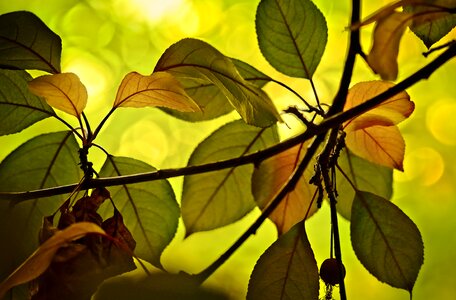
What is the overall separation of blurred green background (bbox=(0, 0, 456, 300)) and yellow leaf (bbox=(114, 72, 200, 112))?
1.39 feet

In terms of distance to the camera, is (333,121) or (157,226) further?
(157,226)

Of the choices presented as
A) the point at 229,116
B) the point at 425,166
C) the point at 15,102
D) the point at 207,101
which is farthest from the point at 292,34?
the point at 425,166

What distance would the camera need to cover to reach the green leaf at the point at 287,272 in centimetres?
34

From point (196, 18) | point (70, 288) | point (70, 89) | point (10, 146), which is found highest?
point (196, 18)

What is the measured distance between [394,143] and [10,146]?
1.49ft

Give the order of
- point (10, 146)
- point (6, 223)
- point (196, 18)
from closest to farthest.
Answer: point (6, 223), point (10, 146), point (196, 18)

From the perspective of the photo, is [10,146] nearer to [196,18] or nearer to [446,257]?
[196,18]

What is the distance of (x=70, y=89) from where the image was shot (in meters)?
0.33

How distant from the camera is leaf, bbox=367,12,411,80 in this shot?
241mm

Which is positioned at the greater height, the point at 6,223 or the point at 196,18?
the point at 196,18

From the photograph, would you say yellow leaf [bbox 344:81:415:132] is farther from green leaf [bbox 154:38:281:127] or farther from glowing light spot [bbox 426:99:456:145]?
glowing light spot [bbox 426:99:456:145]

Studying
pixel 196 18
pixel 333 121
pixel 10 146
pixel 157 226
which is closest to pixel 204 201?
pixel 157 226

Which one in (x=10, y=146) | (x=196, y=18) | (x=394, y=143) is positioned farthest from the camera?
(x=196, y=18)

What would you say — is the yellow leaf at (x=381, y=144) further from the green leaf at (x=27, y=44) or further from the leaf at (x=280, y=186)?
the green leaf at (x=27, y=44)
